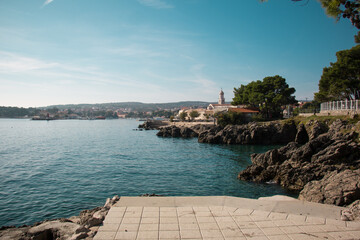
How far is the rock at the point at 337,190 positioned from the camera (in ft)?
31.6

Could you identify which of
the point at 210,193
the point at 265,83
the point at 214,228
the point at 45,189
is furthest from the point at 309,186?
the point at 265,83

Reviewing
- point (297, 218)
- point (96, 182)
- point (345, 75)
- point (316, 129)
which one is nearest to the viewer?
point (297, 218)

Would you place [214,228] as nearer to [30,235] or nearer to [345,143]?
[30,235]

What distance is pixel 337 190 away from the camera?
10188mm

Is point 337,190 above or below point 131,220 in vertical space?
below

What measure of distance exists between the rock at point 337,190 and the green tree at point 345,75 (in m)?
33.8

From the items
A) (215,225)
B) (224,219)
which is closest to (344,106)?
(224,219)

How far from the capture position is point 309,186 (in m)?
12.3

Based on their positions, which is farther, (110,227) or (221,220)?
(221,220)

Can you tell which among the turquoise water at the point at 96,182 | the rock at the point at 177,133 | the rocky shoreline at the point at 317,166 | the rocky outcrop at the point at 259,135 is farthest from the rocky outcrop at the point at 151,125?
the turquoise water at the point at 96,182

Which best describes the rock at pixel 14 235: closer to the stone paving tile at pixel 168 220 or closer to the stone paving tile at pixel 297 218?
the stone paving tile at pixel 168 220

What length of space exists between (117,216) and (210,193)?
994 centimetres

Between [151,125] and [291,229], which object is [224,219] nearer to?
[291,229]

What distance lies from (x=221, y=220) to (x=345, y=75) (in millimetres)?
42589
